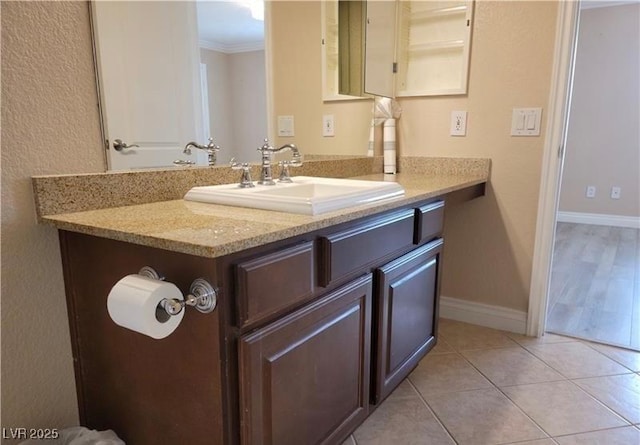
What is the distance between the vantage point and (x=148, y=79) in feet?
4.00

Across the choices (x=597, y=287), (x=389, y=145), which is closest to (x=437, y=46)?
(x=389, y=145)

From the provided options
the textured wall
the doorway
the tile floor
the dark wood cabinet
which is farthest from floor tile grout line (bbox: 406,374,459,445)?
the doorway

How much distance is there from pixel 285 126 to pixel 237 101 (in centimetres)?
33

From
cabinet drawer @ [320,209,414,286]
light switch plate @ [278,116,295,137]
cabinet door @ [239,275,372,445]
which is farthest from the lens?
light switch plate @ [278,116,295,137]

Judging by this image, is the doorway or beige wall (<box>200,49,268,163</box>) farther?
the doorway

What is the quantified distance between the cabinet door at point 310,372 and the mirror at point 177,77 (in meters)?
0.64

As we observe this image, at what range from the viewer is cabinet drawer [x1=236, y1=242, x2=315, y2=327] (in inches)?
34.0

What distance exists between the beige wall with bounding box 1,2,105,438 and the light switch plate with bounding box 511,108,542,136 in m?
1.77

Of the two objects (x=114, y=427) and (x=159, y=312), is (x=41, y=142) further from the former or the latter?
(x=114, y=427)

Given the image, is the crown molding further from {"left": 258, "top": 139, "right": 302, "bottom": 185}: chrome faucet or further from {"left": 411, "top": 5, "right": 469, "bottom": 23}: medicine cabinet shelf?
{"left": 411, "top": 5, "right": 469, "bottom": 23}: medicine cabinet shelf

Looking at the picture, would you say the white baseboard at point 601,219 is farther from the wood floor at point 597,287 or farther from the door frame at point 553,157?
the door frame at point 553,157

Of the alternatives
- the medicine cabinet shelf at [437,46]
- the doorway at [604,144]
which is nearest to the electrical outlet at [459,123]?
the medicine cabinet shelf at [437,46]

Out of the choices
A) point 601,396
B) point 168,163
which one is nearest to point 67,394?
point 168,163

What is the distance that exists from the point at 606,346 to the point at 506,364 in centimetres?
57
